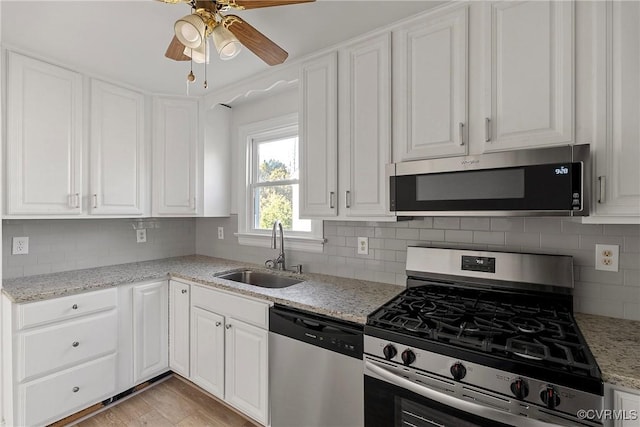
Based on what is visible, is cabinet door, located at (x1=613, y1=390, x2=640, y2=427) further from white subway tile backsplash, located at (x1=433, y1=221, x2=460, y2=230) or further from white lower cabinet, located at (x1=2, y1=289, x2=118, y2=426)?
white lower cabinet, located at (x1=2, y1=289, x2=118, y2=426)

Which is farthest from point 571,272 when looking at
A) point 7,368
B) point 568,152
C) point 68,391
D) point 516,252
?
point 7,368

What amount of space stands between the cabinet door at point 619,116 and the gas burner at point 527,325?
0.51 m

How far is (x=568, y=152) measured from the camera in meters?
1.22

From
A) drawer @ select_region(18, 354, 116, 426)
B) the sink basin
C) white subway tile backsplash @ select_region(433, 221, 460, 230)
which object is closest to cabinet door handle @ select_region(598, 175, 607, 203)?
white subway tile backsplash @ select_region(433, 221, 460, 230)

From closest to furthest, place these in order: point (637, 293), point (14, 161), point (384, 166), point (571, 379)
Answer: point (571, 379), point (637, 293), point (384, 166), point (14, 161)

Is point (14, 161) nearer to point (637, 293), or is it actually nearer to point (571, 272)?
point (571, 272)

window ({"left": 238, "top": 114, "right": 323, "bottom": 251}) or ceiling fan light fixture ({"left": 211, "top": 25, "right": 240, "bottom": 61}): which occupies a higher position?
ceiling fan light fixture ({"left": 211, "top": 25, "right": 240, "bottom": 61})

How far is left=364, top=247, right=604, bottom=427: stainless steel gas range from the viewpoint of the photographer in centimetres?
99

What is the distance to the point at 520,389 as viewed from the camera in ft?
3.33

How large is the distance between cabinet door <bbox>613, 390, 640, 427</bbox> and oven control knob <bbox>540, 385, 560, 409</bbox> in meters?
0.18

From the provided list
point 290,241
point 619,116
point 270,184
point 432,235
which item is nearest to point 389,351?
point 432,235

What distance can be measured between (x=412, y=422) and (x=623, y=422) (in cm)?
67

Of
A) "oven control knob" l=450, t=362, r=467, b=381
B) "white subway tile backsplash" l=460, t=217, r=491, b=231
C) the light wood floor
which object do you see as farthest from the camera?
the light wood floor

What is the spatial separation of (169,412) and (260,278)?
1081mm
